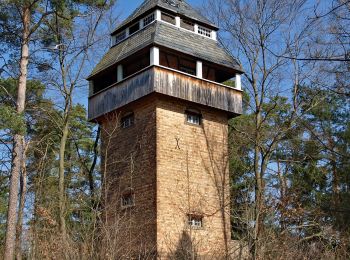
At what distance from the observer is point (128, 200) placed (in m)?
19.5

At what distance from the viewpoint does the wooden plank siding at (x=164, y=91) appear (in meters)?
18.9

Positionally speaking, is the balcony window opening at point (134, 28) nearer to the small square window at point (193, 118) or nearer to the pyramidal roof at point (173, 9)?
the pyramidal roof at point (173, 9)

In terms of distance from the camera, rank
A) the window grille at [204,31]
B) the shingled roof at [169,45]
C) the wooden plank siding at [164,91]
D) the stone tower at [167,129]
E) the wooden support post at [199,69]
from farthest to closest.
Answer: the window grille at [204,31], the wooden support post at [199,69], the shingled roof at [169,45], the wooden plank siding at [164,91], the stone tower at [167,129]

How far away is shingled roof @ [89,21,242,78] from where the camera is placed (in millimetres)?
19469

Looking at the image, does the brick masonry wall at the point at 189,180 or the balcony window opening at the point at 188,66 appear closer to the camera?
the brick masonry wall at the point at 189,180

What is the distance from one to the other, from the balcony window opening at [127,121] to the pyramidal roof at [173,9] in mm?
3904

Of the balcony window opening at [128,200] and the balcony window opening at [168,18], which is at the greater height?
the balcony window opening at [168,18]

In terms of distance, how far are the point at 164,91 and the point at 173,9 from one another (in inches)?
150

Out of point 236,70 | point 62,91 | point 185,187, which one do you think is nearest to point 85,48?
point 62,91

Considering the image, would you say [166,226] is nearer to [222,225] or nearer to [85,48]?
[222,225]

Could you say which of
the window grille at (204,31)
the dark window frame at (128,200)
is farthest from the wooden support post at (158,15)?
the dark window frame at (128,200)

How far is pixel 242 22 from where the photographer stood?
2042cm

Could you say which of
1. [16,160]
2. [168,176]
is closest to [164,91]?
[168,176]

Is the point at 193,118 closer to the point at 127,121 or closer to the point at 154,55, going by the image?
the point at 127,121
